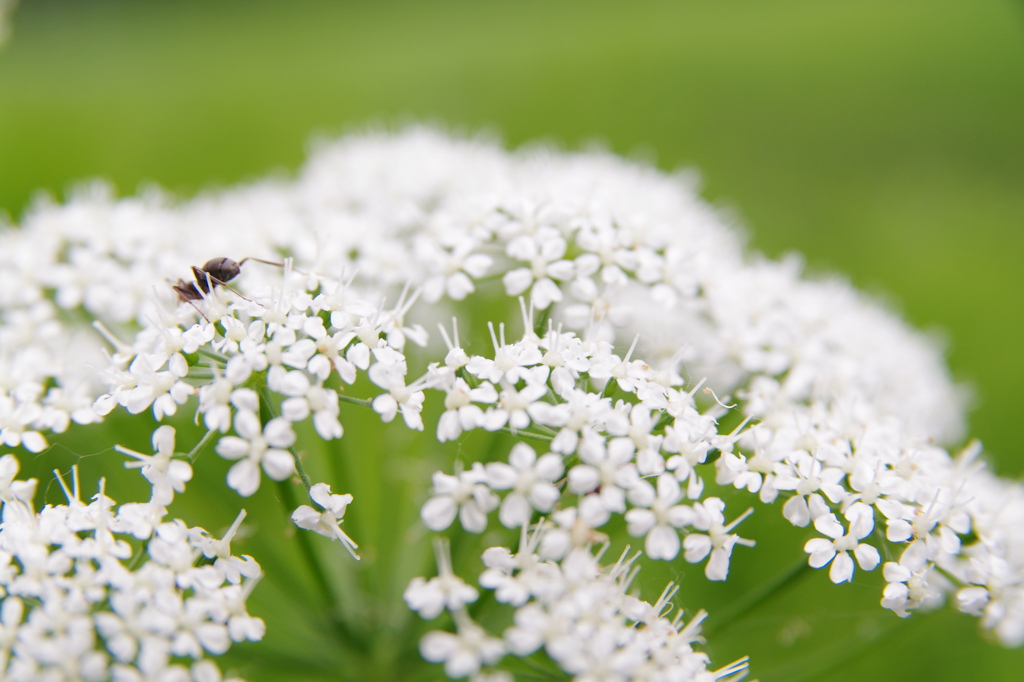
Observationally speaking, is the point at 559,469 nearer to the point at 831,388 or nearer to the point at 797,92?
the point at 831,388

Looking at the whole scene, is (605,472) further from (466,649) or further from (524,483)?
(466,649)

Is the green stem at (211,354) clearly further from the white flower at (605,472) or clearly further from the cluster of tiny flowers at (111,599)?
the white flower at (605,472)

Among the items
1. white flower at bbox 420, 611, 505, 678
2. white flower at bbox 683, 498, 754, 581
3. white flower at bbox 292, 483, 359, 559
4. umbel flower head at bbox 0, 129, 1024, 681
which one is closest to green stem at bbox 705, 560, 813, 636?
umbel flower head at bbox 0, 129, 1024, 681

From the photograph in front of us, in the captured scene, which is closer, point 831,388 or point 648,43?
point 831,388

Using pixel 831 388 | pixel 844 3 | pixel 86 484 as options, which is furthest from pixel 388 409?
pixel 844 3

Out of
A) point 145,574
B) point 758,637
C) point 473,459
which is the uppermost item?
point 473,459

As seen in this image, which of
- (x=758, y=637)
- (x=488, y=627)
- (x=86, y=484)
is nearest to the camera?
(x=488, y=627)

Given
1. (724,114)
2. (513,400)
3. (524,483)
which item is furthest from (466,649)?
(724,114)

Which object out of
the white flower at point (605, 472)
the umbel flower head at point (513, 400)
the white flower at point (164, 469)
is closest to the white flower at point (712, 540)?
the umbel flower head at point (513, 400)
